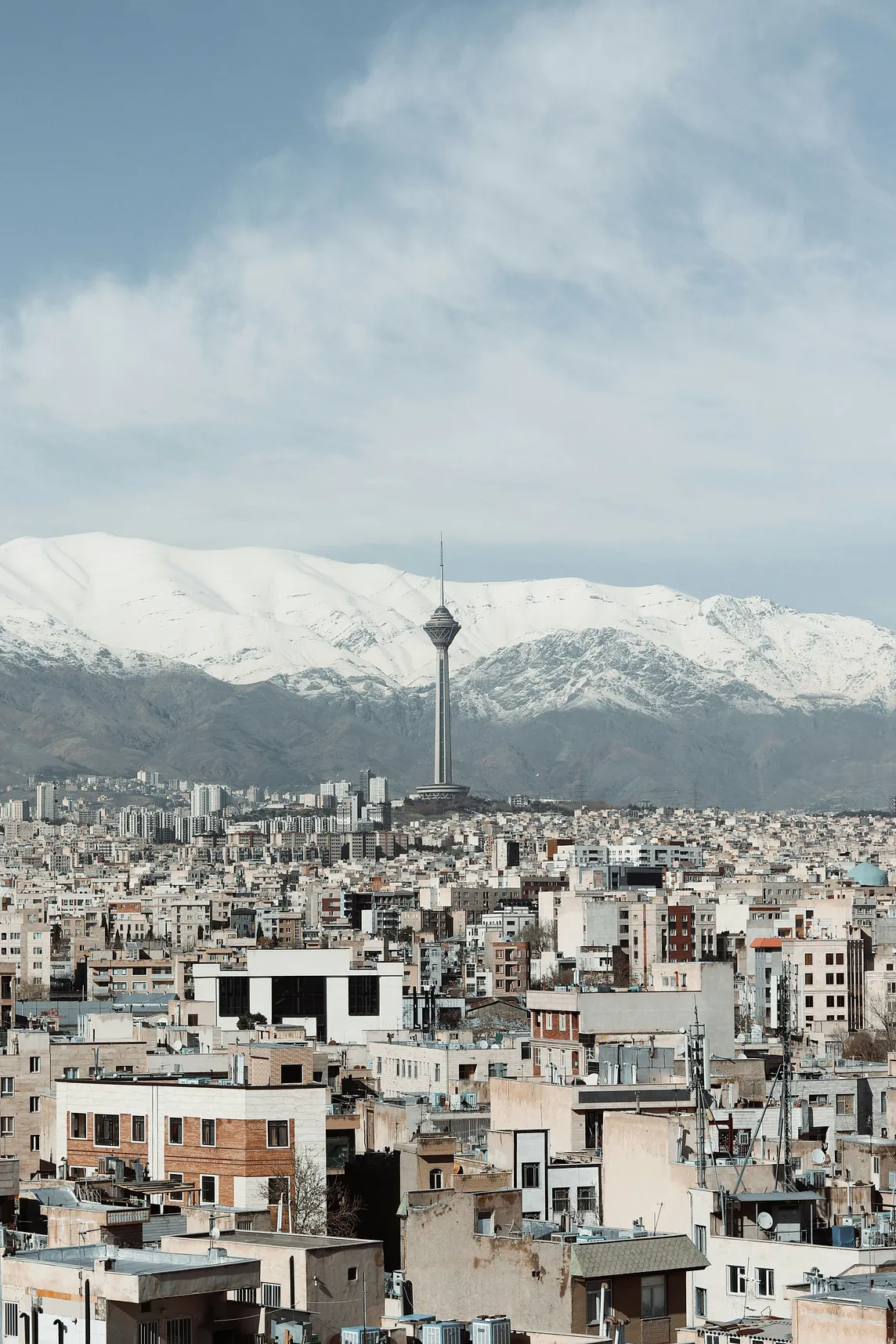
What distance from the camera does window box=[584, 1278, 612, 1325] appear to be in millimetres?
21703

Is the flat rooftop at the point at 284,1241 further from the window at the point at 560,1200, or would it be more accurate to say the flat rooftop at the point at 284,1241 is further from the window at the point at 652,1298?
the window at the point at 560,1200

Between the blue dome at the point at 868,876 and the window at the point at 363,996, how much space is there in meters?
97.9

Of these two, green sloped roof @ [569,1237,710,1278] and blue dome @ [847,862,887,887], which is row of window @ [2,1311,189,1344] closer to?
green sloped roof @ [569,1237,710,1278]

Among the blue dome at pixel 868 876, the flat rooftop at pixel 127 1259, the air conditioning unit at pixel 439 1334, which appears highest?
the blue dome at pixel 868 876

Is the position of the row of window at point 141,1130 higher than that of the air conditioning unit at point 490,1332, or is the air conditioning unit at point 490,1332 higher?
the row of window at point 141,1130

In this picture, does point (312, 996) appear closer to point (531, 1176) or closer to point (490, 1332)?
point (531, 1176)

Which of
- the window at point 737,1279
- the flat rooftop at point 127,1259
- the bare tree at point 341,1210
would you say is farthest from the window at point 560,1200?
the flat rooftop at point 127,1259

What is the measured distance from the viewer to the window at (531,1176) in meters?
29.0

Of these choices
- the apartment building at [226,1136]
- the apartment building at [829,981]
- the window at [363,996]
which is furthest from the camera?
the apartment building at [829,981]

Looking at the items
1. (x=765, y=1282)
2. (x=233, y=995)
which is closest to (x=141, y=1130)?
(x=765, y=1282)

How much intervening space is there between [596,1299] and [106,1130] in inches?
477

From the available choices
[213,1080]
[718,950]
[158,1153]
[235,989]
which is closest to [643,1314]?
[158,1153]

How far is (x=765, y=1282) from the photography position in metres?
23.0

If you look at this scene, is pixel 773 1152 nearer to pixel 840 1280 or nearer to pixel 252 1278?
pixel 840 1280
